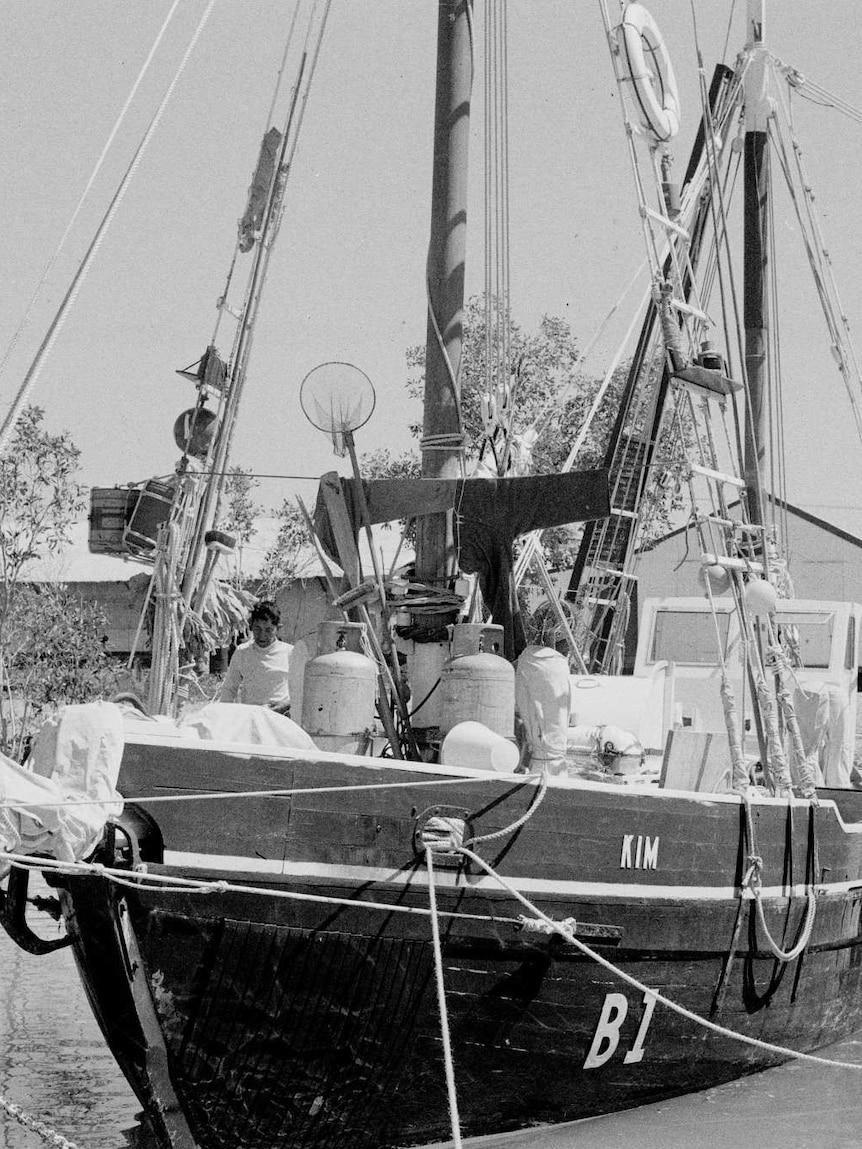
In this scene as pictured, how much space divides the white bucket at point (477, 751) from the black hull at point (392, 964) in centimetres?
18

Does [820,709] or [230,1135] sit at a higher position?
[820,709]

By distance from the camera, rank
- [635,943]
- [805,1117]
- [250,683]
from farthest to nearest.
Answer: [250,683], [805,1117], [635,943]

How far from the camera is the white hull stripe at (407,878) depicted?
21.4 ft

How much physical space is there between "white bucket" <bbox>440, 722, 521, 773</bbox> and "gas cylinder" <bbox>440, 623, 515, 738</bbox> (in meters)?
0.38

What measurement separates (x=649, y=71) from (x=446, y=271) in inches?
96.3

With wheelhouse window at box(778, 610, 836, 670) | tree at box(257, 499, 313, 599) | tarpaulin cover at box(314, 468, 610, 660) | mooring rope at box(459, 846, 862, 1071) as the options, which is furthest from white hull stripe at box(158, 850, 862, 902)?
tree at box(257, 499, 313, 599)

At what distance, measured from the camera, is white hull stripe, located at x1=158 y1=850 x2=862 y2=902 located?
652cm

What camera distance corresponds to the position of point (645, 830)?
7719 mm

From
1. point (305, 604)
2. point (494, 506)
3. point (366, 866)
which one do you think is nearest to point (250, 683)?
point (494, 506)

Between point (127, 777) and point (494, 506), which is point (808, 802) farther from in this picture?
point (127, 777)

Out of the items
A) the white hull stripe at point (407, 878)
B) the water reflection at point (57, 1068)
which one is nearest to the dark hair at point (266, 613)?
the white hull stripe at point (407, 878)

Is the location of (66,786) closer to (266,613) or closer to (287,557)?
(266,613)

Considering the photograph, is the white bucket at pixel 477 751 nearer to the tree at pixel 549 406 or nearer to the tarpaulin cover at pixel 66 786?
the tarpaulin cover at pixel 66 786

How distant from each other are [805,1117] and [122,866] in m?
4.95
